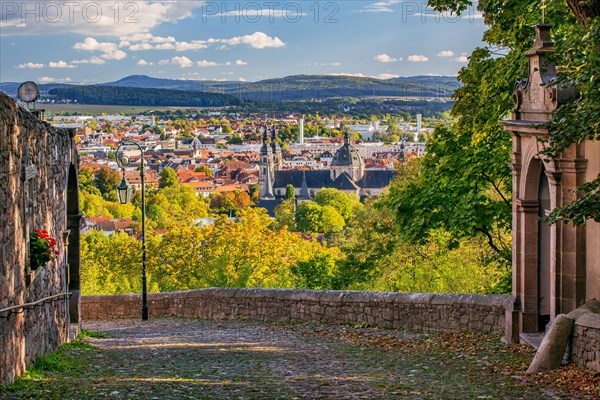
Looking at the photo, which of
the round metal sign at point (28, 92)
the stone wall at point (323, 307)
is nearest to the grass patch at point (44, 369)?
the round metal sign at point (28, 92)

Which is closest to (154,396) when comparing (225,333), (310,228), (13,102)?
(13,102)

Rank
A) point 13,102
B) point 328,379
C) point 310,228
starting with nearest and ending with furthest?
point 13,102 < point 328,379 < point 310,228

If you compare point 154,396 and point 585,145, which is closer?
point 154,396

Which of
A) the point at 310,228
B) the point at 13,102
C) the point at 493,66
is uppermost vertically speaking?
the point at 493,66

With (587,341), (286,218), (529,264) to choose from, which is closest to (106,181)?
(286,218)

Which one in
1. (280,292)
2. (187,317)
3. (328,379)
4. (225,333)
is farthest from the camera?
(187,317)

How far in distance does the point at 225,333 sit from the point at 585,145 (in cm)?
719

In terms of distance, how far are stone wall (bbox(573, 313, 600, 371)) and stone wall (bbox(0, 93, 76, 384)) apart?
18.1 feet

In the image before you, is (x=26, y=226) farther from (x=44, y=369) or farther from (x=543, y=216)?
(x=543, y=216)

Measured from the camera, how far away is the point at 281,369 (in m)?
11.0

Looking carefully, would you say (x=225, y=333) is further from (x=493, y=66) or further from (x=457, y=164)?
(x=493, y=66)

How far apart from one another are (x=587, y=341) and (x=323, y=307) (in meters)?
6.86

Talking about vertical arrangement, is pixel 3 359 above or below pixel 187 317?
above

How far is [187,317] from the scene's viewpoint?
19.9 meters
